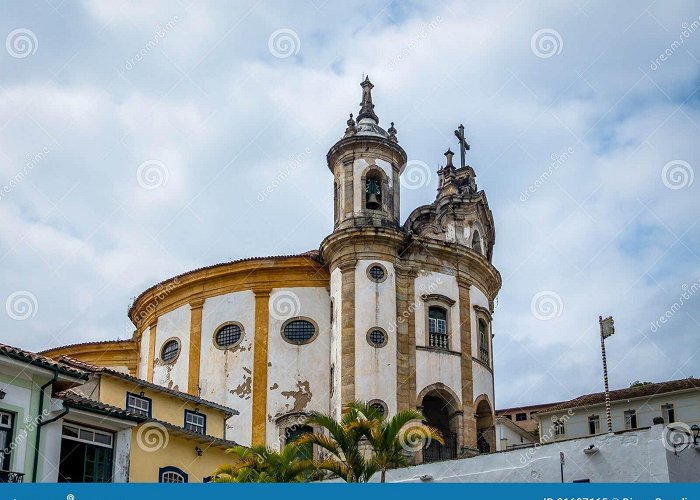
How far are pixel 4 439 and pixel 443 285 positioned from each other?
73.6 ft

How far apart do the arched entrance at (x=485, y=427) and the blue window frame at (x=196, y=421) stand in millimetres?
13095

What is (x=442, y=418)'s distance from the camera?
39250 mm

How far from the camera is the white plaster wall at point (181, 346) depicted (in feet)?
136

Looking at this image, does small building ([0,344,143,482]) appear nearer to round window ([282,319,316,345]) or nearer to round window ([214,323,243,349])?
round window ([282,319,316,345])

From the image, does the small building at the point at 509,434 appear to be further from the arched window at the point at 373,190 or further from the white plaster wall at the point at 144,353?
the white plaster wall at the point at 144,353

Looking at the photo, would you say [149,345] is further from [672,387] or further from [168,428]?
[672,387]

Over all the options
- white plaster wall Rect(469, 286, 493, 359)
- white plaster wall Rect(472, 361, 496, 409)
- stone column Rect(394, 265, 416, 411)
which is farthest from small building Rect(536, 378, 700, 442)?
stone column Rect(394, 265, 416, 411)

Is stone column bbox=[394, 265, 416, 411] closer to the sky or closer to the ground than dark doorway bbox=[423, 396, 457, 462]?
closer to the sky

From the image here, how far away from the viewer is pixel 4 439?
21359 millimetres

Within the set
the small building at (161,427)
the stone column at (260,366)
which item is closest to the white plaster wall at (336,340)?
the stone column at (260,366)

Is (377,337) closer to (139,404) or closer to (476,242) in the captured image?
(476,242)

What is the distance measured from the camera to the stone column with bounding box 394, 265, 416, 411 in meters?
37.4

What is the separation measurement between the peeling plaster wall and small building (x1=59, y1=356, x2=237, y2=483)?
13.4 meters
